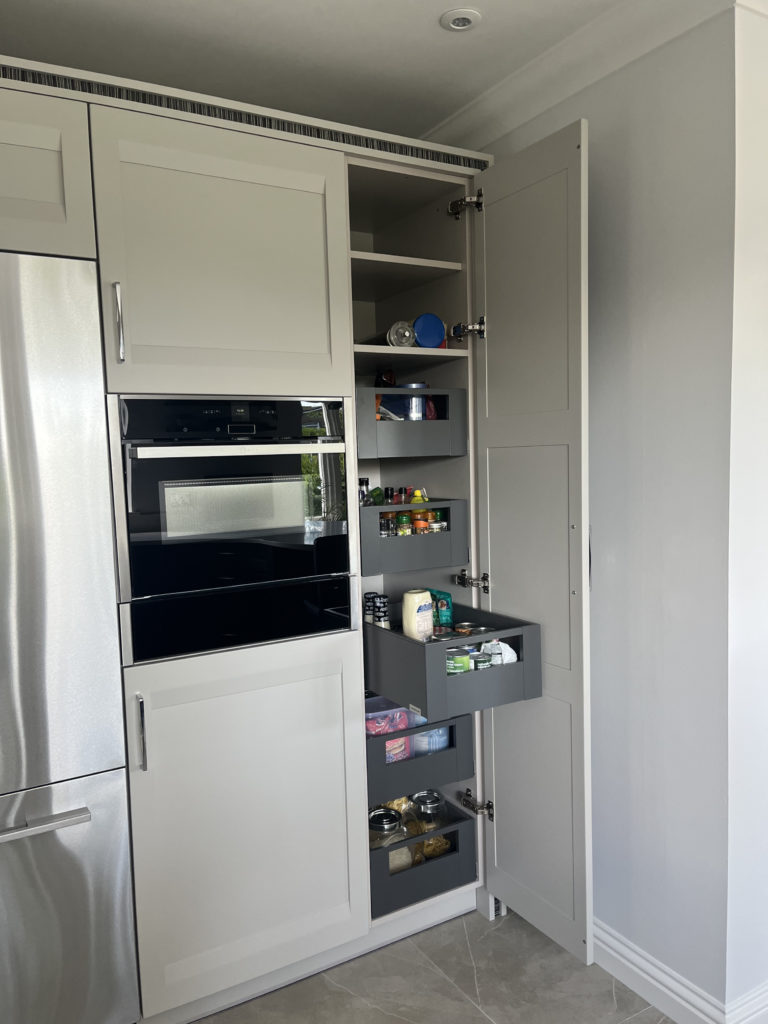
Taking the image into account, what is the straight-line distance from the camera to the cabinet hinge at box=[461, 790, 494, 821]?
221 centimetres

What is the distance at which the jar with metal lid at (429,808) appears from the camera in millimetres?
2281

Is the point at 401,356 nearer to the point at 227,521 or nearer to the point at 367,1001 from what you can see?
the point at 227,521

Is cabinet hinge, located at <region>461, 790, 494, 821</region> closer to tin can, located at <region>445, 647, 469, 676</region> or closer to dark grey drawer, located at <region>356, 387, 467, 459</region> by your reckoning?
tin can, located at <region>445, 647, 469, 676</region>

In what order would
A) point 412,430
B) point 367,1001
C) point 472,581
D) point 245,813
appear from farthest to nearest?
point 472,581 → point 412,430 → point 367,1001 → point 245,813

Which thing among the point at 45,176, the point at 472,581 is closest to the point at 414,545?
the point at 472,581

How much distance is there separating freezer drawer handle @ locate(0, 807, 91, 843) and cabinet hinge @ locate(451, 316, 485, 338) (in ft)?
4.87

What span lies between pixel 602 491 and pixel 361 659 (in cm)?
74

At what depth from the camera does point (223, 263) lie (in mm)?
1757

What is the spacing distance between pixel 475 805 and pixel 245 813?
0.73 meters

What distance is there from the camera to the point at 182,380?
5.60 feet

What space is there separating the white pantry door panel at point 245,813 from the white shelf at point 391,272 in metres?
0.98

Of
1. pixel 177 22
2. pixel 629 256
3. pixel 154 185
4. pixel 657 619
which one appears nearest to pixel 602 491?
pixel 657 619

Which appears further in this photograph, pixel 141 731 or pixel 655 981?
pixel 655 981

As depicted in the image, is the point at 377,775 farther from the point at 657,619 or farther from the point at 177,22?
the point at 177,22
